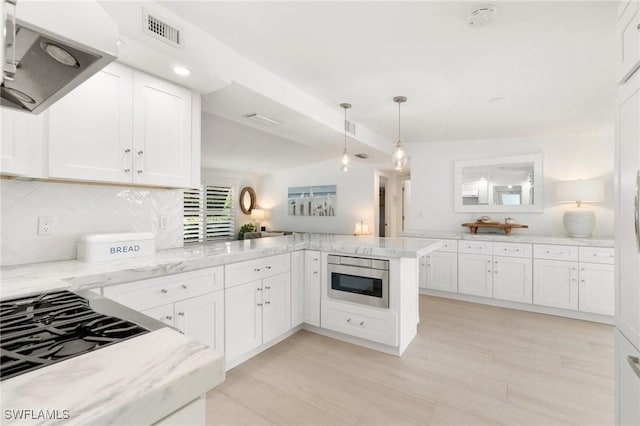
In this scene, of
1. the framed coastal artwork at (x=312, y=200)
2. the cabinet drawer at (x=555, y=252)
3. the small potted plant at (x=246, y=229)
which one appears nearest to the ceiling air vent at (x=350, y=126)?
the cabinet drawer at (x=555, y=252)

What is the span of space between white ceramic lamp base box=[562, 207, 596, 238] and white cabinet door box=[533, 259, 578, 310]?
55 cm

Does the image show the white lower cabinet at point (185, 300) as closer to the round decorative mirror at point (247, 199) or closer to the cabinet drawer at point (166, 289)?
the cabinet drawer at point (166, 289)

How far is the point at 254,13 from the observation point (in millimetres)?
1873

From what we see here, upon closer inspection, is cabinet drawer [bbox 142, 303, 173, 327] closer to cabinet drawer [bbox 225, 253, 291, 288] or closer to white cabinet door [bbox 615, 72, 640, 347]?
cabinet drawer [bbox 225, 253, 291, 288]

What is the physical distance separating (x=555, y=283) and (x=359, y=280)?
2.73 metres

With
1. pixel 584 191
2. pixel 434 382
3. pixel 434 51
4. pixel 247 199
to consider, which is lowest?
pixel 434 382

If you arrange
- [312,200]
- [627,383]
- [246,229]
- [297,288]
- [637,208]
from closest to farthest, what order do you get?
1. [637,208]
2. [627,383]
3. [297,288]
4. [312,200]
5. [246,229]

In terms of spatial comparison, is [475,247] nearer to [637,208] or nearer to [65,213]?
[637,208]

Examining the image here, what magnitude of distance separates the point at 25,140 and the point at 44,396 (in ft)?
5.63

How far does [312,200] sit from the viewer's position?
7.32 meters

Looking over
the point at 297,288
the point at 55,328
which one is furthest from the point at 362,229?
the point at 55,328

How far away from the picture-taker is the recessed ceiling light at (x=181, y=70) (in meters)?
2.00

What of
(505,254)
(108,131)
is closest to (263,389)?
(108,131)

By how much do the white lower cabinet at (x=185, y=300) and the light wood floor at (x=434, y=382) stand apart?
464 mm
